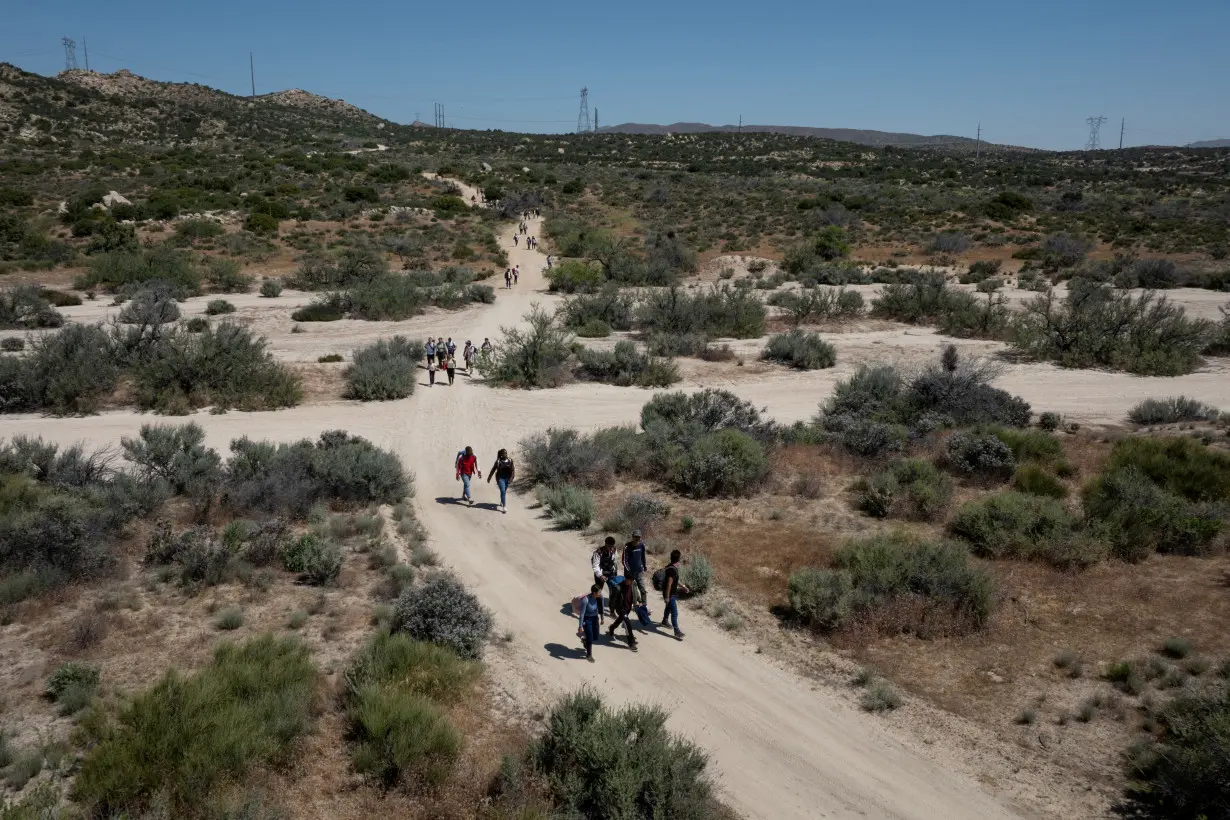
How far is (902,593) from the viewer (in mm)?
10602

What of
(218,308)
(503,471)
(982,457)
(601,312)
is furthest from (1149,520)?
(218,308)

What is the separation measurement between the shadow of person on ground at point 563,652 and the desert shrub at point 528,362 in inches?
547

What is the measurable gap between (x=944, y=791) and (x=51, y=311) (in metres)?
31.4

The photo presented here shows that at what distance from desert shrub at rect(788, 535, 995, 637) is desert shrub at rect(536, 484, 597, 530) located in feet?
13.1

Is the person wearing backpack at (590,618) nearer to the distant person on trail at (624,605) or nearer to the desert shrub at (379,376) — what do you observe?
the distant person on trail at (624,605)

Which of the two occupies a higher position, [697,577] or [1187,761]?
[1187,761]

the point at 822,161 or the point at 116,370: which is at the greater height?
the point at 822,161

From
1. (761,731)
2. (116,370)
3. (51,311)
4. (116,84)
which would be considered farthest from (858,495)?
(116,84)

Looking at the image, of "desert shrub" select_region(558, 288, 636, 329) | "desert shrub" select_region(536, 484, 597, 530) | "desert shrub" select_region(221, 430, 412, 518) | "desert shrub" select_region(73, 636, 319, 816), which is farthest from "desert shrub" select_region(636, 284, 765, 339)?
"desert shrub" select_region(73, 636, 319, 816)

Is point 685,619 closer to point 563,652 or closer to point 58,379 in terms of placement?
point 563,652

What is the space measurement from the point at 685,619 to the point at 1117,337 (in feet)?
74.2

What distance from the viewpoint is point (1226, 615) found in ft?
33.6

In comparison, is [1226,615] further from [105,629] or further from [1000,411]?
[105,629]

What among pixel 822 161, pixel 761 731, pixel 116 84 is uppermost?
pixel 116 84
